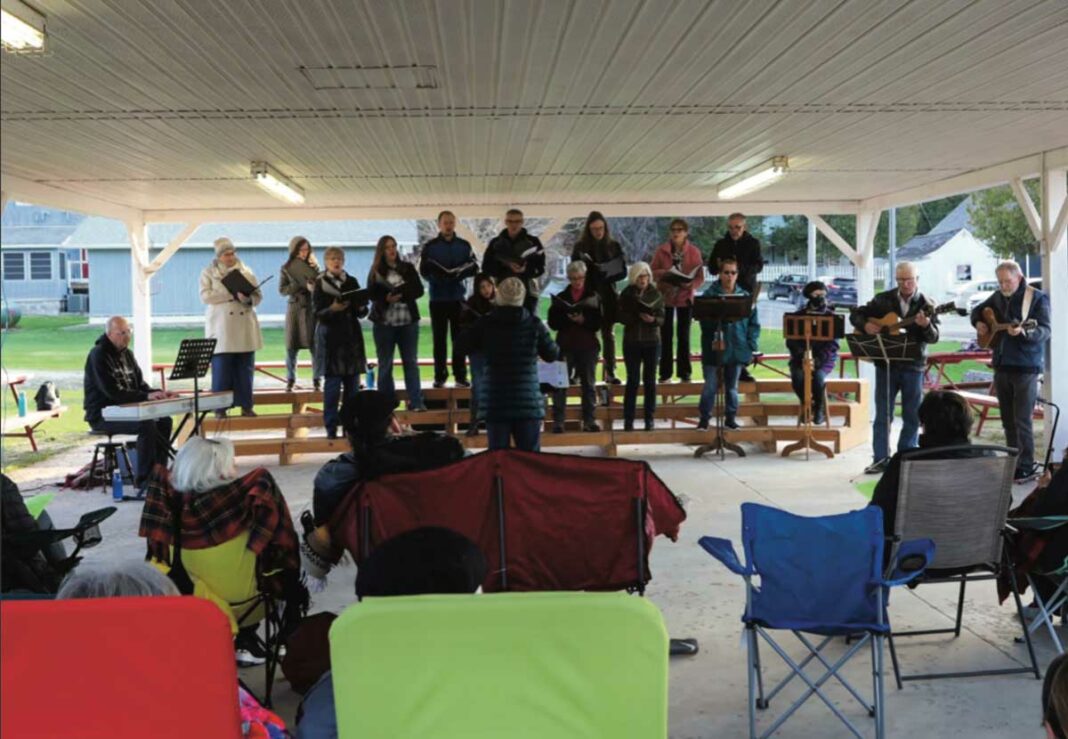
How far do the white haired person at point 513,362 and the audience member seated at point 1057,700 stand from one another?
5.41 metres

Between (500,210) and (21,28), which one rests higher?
(500,210)

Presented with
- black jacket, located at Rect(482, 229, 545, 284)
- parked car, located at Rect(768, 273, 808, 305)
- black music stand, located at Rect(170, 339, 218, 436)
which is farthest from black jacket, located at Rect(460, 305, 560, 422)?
parked car, located at Rect(768, 273, 808, 305)

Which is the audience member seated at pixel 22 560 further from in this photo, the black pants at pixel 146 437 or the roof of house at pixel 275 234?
the roof of house at pixel 275 234

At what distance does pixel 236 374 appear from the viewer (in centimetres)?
1052

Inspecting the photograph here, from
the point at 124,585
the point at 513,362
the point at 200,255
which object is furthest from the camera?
the point at 200,255

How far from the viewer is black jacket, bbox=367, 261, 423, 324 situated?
989cm

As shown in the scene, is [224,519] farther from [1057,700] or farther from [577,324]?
[577,324]

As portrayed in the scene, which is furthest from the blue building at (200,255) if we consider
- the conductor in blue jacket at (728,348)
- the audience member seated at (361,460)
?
the audience member seated at (361,460)

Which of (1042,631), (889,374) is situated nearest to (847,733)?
(1042,631)

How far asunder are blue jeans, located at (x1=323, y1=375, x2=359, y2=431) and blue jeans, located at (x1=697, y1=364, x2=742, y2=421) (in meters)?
3.60

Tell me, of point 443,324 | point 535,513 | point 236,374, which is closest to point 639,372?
point 443,324

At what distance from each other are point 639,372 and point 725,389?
40.5 inches

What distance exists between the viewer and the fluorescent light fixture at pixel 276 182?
962cm

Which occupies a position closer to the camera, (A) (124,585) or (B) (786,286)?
(A) (124,585)
